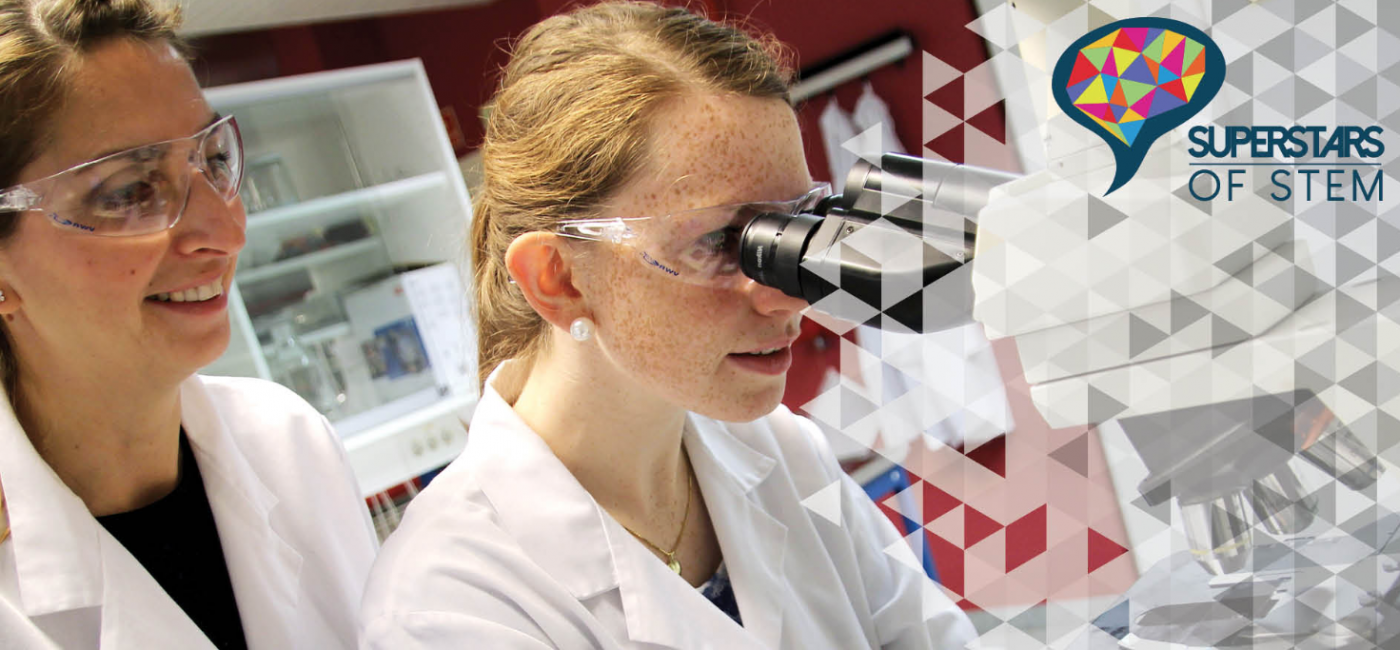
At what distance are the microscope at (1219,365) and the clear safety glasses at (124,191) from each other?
831mm

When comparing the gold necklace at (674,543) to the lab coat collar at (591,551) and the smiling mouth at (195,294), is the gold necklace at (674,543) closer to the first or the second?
the lab coat collar at (591,551)

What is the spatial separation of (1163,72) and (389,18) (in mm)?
3991

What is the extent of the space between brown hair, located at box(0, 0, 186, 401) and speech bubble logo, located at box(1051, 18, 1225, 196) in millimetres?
979

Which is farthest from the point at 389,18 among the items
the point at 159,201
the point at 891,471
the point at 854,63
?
the point at 159,201

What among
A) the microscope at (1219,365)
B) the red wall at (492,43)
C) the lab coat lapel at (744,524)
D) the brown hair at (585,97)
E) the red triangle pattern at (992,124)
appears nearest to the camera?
the microscope at (1219,365)

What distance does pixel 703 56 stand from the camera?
3.74 ft

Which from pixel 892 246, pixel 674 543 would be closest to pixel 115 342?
pixel 674 543

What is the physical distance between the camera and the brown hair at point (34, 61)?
3.25 feet

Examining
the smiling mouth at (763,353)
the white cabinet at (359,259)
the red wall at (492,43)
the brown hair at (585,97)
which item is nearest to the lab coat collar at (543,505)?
the brown hair at (585,97)

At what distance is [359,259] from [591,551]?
2.75 m

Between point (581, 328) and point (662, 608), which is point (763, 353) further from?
point (662, 608)

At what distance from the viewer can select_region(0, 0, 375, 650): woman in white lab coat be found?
102cm

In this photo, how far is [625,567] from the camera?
1.16 m

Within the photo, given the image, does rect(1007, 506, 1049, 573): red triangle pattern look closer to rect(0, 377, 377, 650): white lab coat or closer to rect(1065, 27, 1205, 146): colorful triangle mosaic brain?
rect(1065, 27, 1205, 146): colorful triangle mosaic brain
